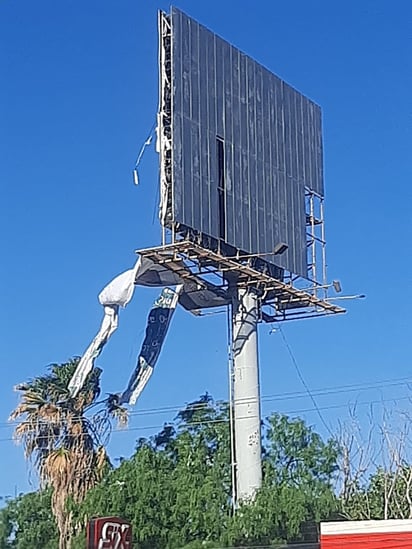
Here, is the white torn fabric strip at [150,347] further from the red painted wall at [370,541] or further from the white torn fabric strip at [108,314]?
the red painted wall at [370,541]

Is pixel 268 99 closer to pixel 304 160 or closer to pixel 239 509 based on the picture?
pixel 304 160

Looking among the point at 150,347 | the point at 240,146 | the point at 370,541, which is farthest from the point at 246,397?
the point at 370,541

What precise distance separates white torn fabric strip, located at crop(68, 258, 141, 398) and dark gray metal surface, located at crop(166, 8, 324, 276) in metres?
2.82

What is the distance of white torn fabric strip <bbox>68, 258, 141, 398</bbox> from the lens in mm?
30984

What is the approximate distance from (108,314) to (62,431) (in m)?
3.60

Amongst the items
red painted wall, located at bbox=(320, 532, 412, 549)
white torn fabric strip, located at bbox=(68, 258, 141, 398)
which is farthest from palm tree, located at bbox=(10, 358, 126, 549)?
red painted wall, located at bbox=(320, 532, 412, 549)

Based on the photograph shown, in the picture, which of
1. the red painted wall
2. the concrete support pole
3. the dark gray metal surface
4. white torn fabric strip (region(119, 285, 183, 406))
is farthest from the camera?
white torn fabric strip (region(119, 285, 183, 406))

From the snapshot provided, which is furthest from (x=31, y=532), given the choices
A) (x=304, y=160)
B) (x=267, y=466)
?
(x=304, y=160)

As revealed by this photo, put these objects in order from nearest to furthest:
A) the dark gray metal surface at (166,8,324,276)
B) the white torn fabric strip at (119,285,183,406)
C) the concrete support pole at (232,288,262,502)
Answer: the dark gray metal surface at (166,8,324,276), the concrete support pole at (232,288,262,502), the white torn fabric strip at (119,285,183,406)

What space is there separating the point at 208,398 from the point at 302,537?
748 cm

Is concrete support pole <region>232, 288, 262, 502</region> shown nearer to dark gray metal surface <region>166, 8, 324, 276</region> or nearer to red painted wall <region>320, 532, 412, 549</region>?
dark gray metal surface <region>166, 8, 324, 276</region>

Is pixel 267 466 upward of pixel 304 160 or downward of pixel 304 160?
downward

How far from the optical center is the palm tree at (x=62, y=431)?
31.5 meters

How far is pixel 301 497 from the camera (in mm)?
29938
